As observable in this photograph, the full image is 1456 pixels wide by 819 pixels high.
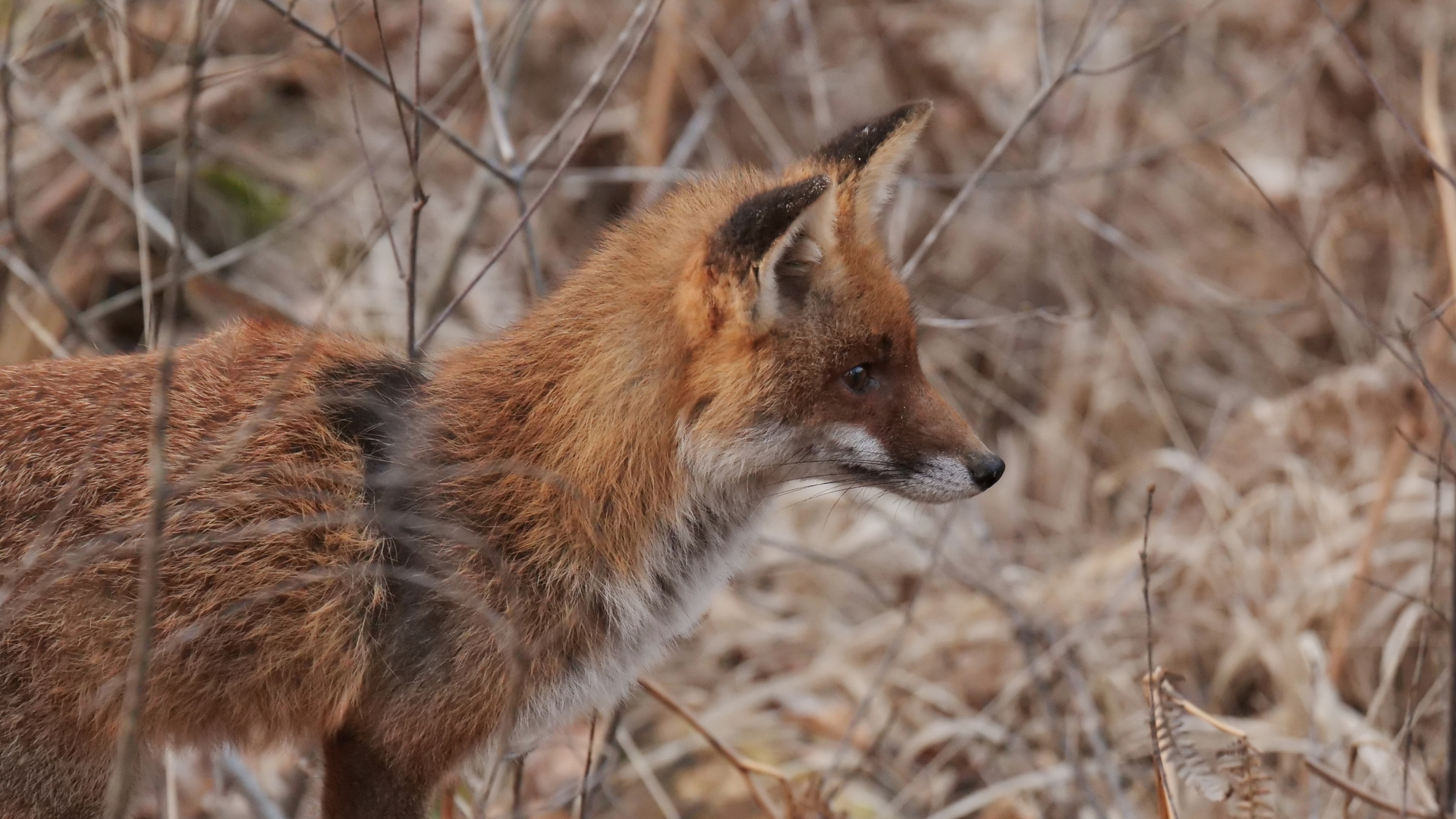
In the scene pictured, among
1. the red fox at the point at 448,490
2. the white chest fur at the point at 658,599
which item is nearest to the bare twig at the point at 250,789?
the red fox at the point at 448,490

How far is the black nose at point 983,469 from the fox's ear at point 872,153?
2.56 feet

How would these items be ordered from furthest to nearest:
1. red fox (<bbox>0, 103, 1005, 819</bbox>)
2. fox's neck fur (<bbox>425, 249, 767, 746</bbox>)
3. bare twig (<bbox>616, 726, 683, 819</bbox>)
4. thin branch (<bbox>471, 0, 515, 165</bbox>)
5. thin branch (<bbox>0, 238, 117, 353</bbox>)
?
bare twig (<bbox>616, 726, 683, 819</bbox>) < thin branch (<bbox>0, 238, 117, 353</bbox>) < thin branch (<bbox>471, 0, 515, 165</bbox>) < fox's neck fur (<bbox>425, 249, 767, 746</bbox>) < red fox (<bbox>0, 103, 1005, 819</bbox>)

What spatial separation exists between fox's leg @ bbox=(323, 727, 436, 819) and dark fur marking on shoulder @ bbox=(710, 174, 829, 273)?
1.58m

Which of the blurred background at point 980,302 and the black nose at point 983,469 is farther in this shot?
the blurred background at point 980,302

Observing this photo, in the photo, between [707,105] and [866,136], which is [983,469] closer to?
[866,136]

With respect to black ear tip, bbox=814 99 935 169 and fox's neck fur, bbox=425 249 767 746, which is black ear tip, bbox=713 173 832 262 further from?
black ear tip, bbox=814 99 935 169

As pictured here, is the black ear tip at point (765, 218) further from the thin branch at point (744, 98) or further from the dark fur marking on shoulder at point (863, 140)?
the thin branch at point (744, 98)

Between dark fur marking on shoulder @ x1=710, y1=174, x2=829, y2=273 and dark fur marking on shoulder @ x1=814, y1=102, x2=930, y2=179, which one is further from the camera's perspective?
dark fur marking on shoulder @ x1=814, y1=102, x2=930, y2=179

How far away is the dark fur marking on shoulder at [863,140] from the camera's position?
3.75m

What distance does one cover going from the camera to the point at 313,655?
321 centimetres

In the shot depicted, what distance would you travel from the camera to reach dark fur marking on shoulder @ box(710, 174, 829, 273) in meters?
3.01

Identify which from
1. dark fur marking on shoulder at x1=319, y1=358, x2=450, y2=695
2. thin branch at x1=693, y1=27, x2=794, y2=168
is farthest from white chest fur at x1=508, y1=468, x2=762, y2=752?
thin branch at x1=693, y1=27, x2=794, y2=168

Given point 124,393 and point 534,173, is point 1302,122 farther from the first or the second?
point 124,393

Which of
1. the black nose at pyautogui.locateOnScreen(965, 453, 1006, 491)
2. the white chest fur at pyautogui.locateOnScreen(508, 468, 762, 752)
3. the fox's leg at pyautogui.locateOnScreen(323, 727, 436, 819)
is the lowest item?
the fox's leg at pyautogui.locateOnScreen(323, 727, 436, 819)
